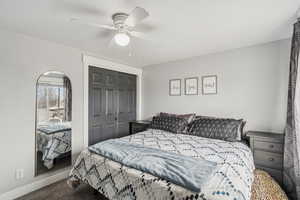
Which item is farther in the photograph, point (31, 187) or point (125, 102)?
point (125, 102)

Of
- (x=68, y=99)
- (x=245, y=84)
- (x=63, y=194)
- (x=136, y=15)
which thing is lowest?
(x=63, y=194)

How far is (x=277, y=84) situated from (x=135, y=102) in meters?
3.12

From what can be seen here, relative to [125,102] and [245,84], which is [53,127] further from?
[245,84]

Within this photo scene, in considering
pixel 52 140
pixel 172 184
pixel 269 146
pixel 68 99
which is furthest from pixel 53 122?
pixel 269 146

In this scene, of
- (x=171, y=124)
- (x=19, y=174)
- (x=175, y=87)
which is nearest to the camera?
(x=19, y=174)

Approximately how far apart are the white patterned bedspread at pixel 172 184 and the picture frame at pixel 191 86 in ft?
4.29

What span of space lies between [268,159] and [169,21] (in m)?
2.47

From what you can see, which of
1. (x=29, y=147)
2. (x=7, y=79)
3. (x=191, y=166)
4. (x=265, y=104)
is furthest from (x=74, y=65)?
(x=265, y=104)

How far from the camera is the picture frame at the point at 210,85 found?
3.07m

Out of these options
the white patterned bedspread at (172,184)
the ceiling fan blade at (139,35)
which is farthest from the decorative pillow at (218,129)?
the ceiling fan blade at (139,35)

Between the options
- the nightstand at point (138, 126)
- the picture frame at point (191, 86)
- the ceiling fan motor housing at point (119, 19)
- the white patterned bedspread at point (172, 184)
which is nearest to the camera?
the white patterned bedspread at point (172, 184)

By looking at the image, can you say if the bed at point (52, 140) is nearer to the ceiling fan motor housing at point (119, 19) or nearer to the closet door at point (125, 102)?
the closet door at point (125, 102)

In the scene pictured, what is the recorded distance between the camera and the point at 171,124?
297 cm

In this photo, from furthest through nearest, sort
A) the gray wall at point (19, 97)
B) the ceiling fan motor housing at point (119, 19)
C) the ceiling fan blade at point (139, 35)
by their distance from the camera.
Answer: the ceiling fan blade at point (139, 35) → the gray wall at point (19, 97) → the ceiling fan motor housing at point (119, 19)
